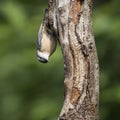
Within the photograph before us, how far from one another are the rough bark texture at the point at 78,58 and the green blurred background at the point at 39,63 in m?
1.29

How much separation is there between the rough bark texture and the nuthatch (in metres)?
0.04

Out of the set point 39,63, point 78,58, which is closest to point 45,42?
point 78,58

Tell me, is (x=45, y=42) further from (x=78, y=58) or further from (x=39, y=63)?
(x=39, y=63)

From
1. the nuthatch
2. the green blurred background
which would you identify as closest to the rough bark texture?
the nuthatch

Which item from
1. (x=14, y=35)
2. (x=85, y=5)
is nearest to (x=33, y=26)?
(x=14, y=35)

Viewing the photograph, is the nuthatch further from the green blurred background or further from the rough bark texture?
the green blurred background

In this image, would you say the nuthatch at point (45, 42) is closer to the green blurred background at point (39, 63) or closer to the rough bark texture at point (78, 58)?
the rough bark texture at point (78, 58)

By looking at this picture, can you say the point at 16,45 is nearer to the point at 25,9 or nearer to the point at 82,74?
the point at 25,9

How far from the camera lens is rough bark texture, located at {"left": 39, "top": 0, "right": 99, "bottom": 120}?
1908 millimetres

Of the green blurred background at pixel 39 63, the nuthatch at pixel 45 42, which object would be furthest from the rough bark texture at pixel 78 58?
the green blurred background at pixel 39 63

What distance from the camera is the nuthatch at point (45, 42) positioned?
1.96 m

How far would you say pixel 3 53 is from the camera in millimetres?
3535

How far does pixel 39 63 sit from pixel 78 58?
162 centimetres

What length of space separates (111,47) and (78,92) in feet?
4.93
